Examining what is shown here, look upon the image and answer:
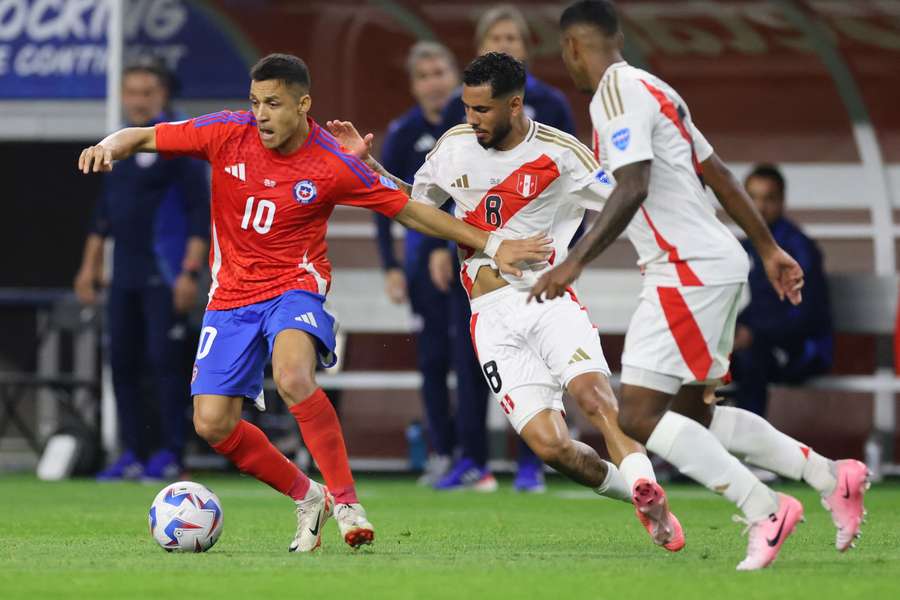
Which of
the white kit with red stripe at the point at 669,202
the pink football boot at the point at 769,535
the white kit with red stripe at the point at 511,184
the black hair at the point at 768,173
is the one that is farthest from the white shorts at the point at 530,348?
the black hair at the point at 768,173

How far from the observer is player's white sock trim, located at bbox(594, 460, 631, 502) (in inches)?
291

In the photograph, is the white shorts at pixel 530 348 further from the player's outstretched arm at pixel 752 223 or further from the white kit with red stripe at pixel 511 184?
the player's outstretched arm at pixel 752 223

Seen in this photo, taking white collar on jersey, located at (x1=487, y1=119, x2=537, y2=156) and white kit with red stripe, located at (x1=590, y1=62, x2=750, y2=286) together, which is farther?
white collar on jersey, located at (x1=487, y1=119, x2=537, y2=156)

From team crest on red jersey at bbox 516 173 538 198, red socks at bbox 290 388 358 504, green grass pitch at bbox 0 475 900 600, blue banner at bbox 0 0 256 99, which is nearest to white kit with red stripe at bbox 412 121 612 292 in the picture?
team crest on red jersey at bbox 516 173 538 198

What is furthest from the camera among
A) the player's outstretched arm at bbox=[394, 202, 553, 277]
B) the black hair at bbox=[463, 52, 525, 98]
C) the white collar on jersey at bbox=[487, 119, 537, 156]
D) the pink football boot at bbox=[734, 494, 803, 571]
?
the white collar on jersey at bbox=[487, 119, 537, 156]

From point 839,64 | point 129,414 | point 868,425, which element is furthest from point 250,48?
point 868,425

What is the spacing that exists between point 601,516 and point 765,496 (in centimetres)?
308

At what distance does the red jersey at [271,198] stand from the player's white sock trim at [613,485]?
4.48 ft

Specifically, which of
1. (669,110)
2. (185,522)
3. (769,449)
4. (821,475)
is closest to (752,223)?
(669,110)

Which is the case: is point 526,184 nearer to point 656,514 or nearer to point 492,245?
point 492,245

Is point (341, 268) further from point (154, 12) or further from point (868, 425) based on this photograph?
point (868, 425)

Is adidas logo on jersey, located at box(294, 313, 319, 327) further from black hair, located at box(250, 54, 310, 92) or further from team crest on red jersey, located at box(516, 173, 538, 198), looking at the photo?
team crest on red jersey, located at box(516, 173, 538, 198)

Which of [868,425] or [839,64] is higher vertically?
[839,64]

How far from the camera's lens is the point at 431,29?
12938 mm
